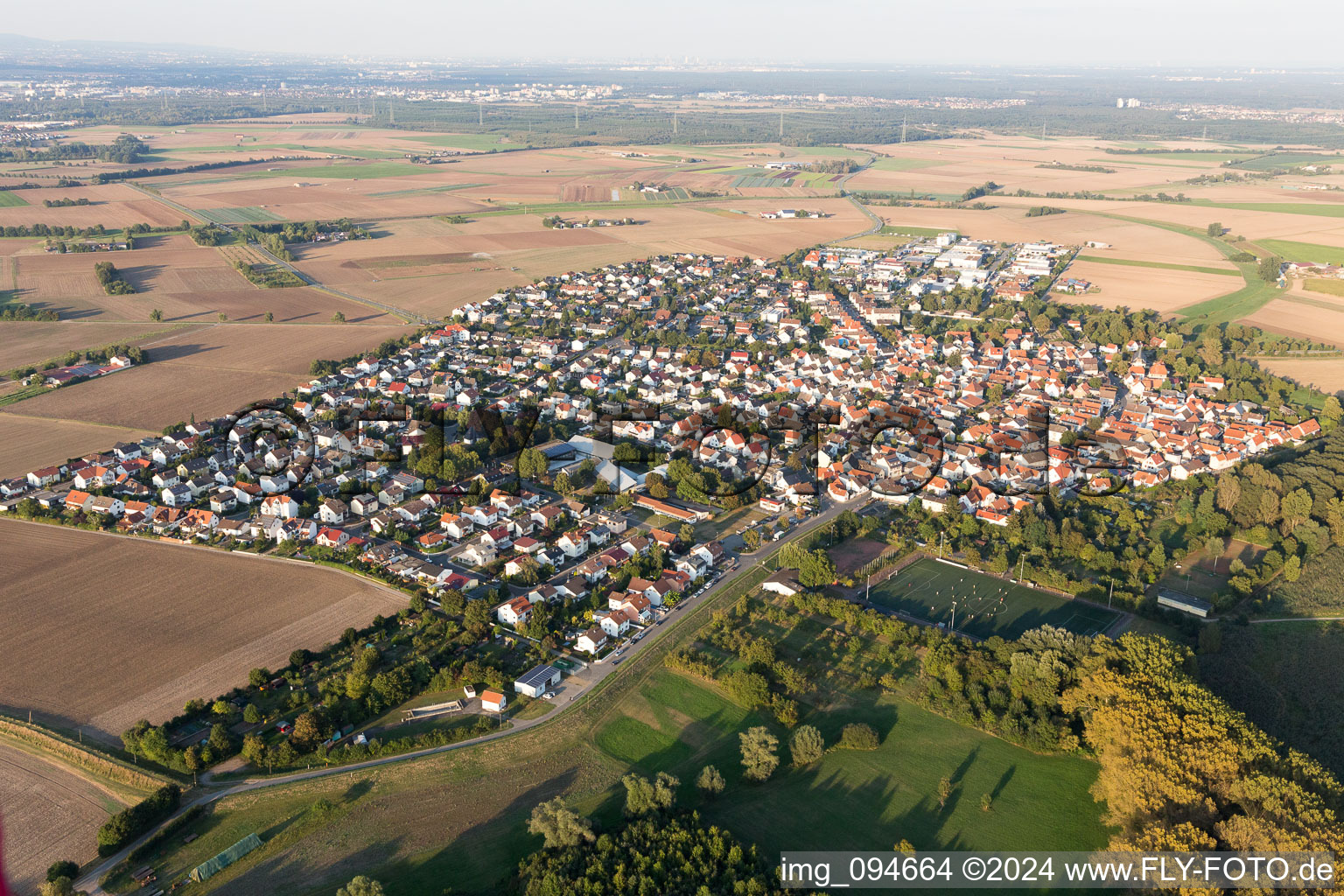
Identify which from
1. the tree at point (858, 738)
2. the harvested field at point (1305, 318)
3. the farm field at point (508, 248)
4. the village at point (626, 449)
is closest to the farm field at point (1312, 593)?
the village at point (626, 449)

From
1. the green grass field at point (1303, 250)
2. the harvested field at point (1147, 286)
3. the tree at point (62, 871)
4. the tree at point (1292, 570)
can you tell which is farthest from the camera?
the green grass field at point (1303, 250)

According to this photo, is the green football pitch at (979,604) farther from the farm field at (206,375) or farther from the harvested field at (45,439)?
the harvested field at (45,439)

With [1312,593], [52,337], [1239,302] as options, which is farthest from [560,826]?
[1239,302]

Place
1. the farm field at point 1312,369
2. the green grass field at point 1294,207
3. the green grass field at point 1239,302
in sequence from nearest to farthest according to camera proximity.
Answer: the farm field at point 1312,369 → the green grass field at point 1239,302 → the green grass field at point 1294,207

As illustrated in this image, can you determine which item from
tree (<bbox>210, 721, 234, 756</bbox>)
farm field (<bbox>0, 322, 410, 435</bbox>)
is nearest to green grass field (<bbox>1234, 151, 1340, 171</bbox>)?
farm field (<bbox>0, 322, 410, 435</bbox>)

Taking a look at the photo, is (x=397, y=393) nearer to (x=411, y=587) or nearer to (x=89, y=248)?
(x=411, y=587)

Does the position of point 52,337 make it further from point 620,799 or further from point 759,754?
point 759,754

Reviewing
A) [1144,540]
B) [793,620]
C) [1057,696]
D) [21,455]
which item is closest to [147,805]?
[793,620]

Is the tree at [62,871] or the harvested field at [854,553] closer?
the tree at [62,871]
